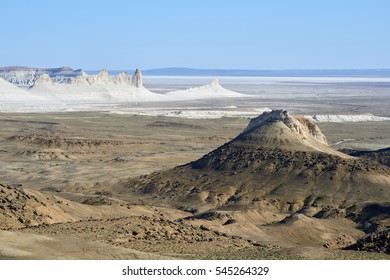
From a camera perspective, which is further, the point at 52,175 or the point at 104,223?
the point at 52,175

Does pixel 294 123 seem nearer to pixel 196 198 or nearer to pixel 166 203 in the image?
pixel 196 198

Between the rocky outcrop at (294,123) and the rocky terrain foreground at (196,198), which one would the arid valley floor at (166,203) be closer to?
the rocky terrain foreground at (196,198)

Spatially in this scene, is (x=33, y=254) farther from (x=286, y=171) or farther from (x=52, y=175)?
(x=52, y=175)

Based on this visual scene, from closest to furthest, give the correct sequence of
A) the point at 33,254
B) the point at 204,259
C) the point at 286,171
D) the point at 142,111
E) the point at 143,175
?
the point at 33,254 < the point at 204,259 < the point at 286,171 < the point at 143,175 < the point at 142,111

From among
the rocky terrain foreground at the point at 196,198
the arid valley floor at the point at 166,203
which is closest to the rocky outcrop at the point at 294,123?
the rocky terrain foreground at the point at 196,198

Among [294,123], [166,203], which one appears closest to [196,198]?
[166,203]

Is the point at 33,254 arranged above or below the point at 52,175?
above

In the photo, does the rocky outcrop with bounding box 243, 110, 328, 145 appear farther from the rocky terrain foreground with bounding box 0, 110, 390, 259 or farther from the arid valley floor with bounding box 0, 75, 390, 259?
the arid valley floor with bounding box 0, 75, 390, 259
